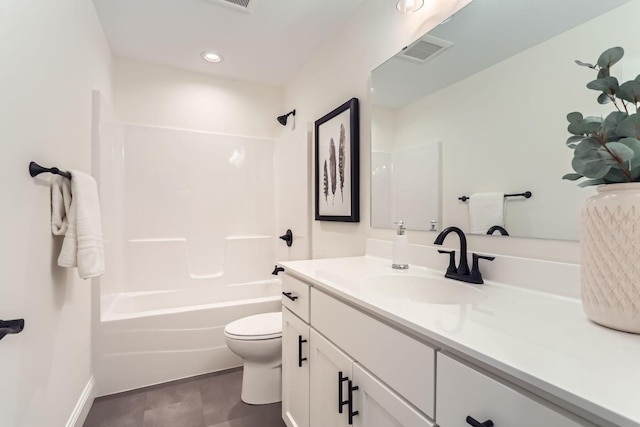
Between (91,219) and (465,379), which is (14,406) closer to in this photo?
(91,219)

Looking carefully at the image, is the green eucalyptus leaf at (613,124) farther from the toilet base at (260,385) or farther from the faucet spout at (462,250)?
the toilet base at (260,385)

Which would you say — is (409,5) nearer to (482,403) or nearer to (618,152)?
(618,152)

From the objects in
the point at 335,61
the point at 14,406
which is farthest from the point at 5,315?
the point at 335,61

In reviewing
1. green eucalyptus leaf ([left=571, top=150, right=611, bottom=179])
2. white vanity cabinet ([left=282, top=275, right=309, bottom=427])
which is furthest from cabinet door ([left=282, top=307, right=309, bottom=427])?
green eucalyptus leaf ([left=571, top=150, right=611, bottom=179])

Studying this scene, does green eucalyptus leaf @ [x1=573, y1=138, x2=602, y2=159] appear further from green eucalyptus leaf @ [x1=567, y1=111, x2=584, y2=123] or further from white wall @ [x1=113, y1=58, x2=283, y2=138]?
white wall @ [x1=113, y1=58, x2=283, y2=138]

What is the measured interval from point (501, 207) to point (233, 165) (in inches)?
95.7

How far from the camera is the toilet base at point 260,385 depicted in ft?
5.97

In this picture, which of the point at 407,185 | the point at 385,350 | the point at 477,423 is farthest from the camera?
the point at 407,185

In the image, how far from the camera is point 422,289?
3.94ft

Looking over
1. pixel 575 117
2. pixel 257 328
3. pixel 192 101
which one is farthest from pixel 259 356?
pixel 192 101

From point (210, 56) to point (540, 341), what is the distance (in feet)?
9.05

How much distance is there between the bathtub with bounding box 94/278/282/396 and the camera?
1944 mm

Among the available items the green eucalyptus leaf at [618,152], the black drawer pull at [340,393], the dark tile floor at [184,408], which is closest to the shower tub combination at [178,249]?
the dark tile floor at [184,408]

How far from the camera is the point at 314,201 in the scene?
2350 mm
